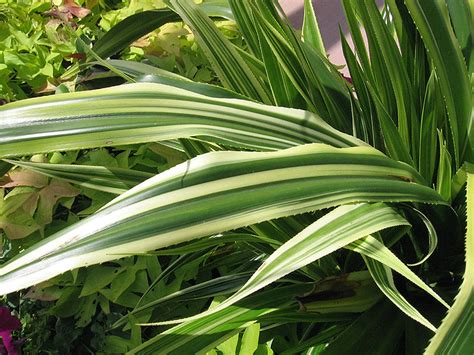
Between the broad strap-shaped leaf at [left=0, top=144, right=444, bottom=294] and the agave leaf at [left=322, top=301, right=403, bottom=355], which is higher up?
the broad strap-shaped leaf at [left=0, top=144, right=444, bottom=294]

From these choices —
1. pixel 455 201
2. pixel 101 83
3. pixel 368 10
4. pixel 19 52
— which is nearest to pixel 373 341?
pixel 455 201

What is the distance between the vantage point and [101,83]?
1604mm

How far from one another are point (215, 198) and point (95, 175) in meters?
0.46

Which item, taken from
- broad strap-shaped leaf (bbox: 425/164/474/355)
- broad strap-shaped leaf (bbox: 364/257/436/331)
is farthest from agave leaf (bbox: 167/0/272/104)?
broad strap-shaped leaf (bbox: 425/164/474/355)

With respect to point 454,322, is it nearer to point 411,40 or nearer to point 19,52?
point 411,40

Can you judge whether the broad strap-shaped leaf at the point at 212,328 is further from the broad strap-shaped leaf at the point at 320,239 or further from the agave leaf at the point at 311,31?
the agave leaf at the point at 311,31

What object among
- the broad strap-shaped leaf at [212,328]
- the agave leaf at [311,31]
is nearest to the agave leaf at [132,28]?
the agave leaf at [311,31]

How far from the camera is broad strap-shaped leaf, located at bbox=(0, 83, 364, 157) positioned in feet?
2.82

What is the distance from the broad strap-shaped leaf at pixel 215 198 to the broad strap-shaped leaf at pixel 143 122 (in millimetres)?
94

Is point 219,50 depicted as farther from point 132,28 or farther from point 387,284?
point 387,284

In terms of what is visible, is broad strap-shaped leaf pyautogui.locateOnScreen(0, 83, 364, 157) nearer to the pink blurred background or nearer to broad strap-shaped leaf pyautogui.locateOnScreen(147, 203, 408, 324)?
broad strap-shaped leaf pyautogui.locateOnScreen(147, 203, 408, 324)

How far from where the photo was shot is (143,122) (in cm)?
92

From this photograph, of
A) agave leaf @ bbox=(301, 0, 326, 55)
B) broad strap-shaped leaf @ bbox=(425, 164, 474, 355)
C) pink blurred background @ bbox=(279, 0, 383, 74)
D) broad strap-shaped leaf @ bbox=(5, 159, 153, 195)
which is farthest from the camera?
pink blurred background @ bbox=(279, 0, 383, 74)

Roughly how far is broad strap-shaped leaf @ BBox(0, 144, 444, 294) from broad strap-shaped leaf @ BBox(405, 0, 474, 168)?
160 mm
